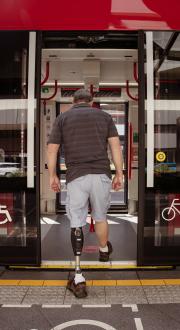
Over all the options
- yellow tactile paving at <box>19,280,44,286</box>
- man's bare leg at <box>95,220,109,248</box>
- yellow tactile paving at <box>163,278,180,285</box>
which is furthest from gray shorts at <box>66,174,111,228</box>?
yellow tactile paving at <box>163,278,180,285</box>

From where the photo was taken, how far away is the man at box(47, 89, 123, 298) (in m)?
3.55

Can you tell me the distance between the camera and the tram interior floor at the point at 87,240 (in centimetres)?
443

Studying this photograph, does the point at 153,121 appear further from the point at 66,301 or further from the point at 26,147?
the point at 66,301

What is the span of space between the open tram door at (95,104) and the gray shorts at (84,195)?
0.80 m

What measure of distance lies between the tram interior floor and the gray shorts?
0.91 meters

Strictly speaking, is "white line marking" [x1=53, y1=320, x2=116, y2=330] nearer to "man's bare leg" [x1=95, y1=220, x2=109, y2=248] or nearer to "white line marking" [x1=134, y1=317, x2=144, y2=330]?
"white line marking" [x1=134, y1=317, x2=144, y2=330]

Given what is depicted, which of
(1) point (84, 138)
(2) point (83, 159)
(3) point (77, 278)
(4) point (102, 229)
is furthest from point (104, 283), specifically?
(1) point (84, 138)

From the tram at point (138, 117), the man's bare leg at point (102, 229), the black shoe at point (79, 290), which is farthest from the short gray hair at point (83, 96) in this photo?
the black shoe at point (79, 290)

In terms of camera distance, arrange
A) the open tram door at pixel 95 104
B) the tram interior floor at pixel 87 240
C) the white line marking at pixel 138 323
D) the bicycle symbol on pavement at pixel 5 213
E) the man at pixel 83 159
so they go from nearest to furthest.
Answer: the white line marking at pixel 138 323, the man at pixel 83 159, the bicycle symbol on pavement at pixel 5 213, the tram interior floor at pixel 87 240, the open tram door at pixel 95 104

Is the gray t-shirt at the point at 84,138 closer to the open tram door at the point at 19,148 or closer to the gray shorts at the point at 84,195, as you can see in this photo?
the gray shorts at the point at 84,195

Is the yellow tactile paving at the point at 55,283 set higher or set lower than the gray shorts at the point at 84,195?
lower

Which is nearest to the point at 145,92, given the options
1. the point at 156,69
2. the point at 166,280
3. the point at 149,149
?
the point at 156,69

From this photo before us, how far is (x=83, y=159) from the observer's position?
140 inches

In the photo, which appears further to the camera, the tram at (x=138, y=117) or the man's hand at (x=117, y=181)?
the tram at (x=138, y=117)
